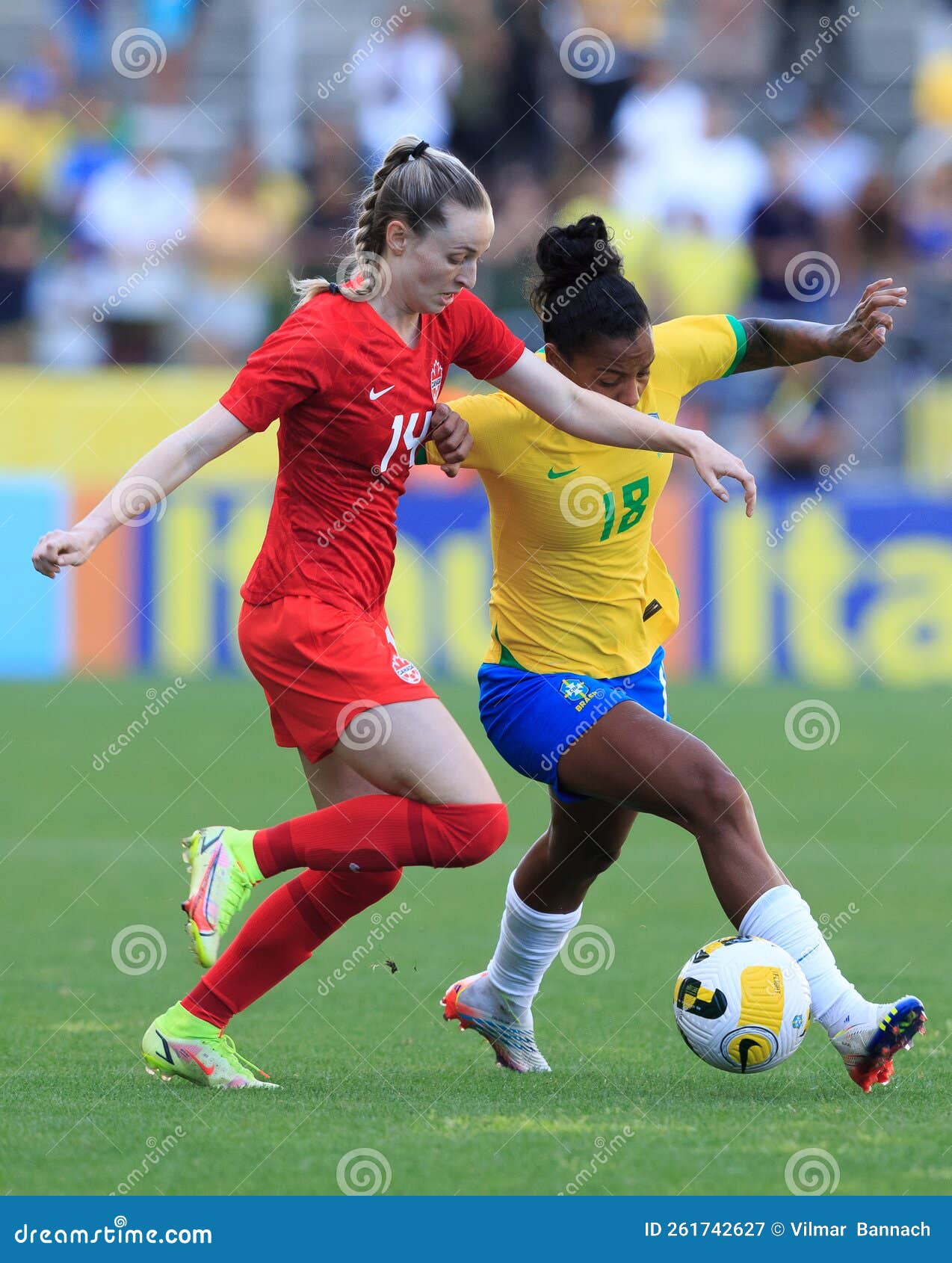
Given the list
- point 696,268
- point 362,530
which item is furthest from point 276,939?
point 696,268

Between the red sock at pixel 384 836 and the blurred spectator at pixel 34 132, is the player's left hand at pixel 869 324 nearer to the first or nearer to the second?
the red sock at pixel 384 836

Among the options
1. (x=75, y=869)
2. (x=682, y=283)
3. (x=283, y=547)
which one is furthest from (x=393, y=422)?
(x=682, y=283)

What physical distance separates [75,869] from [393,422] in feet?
15.8

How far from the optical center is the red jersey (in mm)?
4836

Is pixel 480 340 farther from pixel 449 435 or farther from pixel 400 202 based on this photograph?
pixel 400 202

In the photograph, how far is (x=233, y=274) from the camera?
16.1 meters

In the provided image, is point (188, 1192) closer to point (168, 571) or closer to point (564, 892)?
point (564, 892)

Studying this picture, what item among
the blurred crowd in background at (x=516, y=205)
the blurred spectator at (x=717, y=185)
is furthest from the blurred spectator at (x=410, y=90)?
the blurred spectator at (x=717, y=185)

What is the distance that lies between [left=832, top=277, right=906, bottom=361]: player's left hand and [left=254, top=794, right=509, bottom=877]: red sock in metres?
1.84

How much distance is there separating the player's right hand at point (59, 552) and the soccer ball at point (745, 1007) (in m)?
2.01

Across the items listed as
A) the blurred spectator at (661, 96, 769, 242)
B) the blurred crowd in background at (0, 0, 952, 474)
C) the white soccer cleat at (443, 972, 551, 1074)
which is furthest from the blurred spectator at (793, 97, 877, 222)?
the white soccer cleat at (443, 972, 551, 1074)

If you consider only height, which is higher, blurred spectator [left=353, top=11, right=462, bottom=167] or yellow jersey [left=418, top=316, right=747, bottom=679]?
blurred spectator [left=353, top=11, right=462, bottom=167]

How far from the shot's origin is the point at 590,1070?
5.38m

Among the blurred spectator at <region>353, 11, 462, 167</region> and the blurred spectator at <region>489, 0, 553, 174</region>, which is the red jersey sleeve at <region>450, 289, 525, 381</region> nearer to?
the blurred spectator at <region>353, 11, 462, 167</region>
